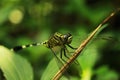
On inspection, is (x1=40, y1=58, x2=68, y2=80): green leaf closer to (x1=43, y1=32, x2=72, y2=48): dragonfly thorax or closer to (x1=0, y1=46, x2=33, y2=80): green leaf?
(x1=0, y1=46, x2=33, y2=80): green leaf

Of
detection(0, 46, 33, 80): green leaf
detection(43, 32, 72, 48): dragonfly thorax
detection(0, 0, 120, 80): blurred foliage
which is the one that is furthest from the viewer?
detection(0, 0, 120, 80): blurred foliage

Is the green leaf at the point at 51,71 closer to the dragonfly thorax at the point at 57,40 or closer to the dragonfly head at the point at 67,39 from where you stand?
the dragonfly head at the point at 67,39

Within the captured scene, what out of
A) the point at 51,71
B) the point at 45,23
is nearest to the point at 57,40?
the point at 51,71

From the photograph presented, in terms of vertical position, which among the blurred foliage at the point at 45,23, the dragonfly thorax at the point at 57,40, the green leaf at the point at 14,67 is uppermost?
the green leaf at the point at 14,67

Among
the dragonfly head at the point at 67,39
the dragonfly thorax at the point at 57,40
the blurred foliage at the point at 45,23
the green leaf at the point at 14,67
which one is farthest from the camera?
the blurred foliage at the point at 45,23

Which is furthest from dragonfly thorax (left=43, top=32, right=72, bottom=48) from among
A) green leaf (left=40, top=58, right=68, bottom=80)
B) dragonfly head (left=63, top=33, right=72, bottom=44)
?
green leaf (left=40, top=58, right=68, bottom=80)

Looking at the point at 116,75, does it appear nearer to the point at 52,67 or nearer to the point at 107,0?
the point at 52,67

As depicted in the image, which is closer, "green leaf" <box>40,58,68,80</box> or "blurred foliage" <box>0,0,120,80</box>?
"green leaf" <box>40,58,68,80</box>

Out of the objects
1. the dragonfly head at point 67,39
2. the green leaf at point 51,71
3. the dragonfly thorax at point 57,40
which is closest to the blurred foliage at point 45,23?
the dragonfly thorax at point 57,40
